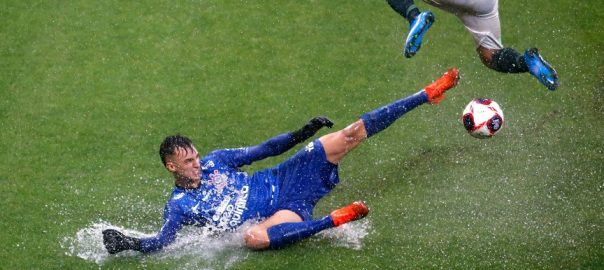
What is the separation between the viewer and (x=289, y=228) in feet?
27.2

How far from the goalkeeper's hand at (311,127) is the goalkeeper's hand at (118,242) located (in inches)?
60.5

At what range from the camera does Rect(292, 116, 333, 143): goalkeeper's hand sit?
8570 millimetres

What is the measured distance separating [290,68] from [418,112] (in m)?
1.44

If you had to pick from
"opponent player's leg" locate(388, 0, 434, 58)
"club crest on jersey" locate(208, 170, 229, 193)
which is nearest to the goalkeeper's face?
"club crest on jersey" locate(208, 170, 229, 193)

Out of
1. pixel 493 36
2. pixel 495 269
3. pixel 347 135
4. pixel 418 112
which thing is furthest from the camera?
pixel 418 112

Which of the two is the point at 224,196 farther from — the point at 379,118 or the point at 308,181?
the point at 379,118

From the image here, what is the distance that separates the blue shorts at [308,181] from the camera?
28.4 feet

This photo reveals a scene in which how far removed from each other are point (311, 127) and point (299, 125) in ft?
4.91

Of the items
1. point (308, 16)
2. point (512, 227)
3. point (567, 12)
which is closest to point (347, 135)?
point (512, 227)

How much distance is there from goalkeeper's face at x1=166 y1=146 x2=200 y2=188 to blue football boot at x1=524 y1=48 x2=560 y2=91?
110 inches

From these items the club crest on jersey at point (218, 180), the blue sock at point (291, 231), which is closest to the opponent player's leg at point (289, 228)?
the blue sock at point (291, 231)

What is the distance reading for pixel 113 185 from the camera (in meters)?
9.37

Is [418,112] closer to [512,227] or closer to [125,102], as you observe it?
[512,227]

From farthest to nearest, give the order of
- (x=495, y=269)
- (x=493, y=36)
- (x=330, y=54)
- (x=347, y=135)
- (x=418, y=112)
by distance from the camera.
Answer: (x=330, y=54)
(x=418, y=112)
(x=493, y=36)
(x=347, y=135)
(x=495, y=269)
